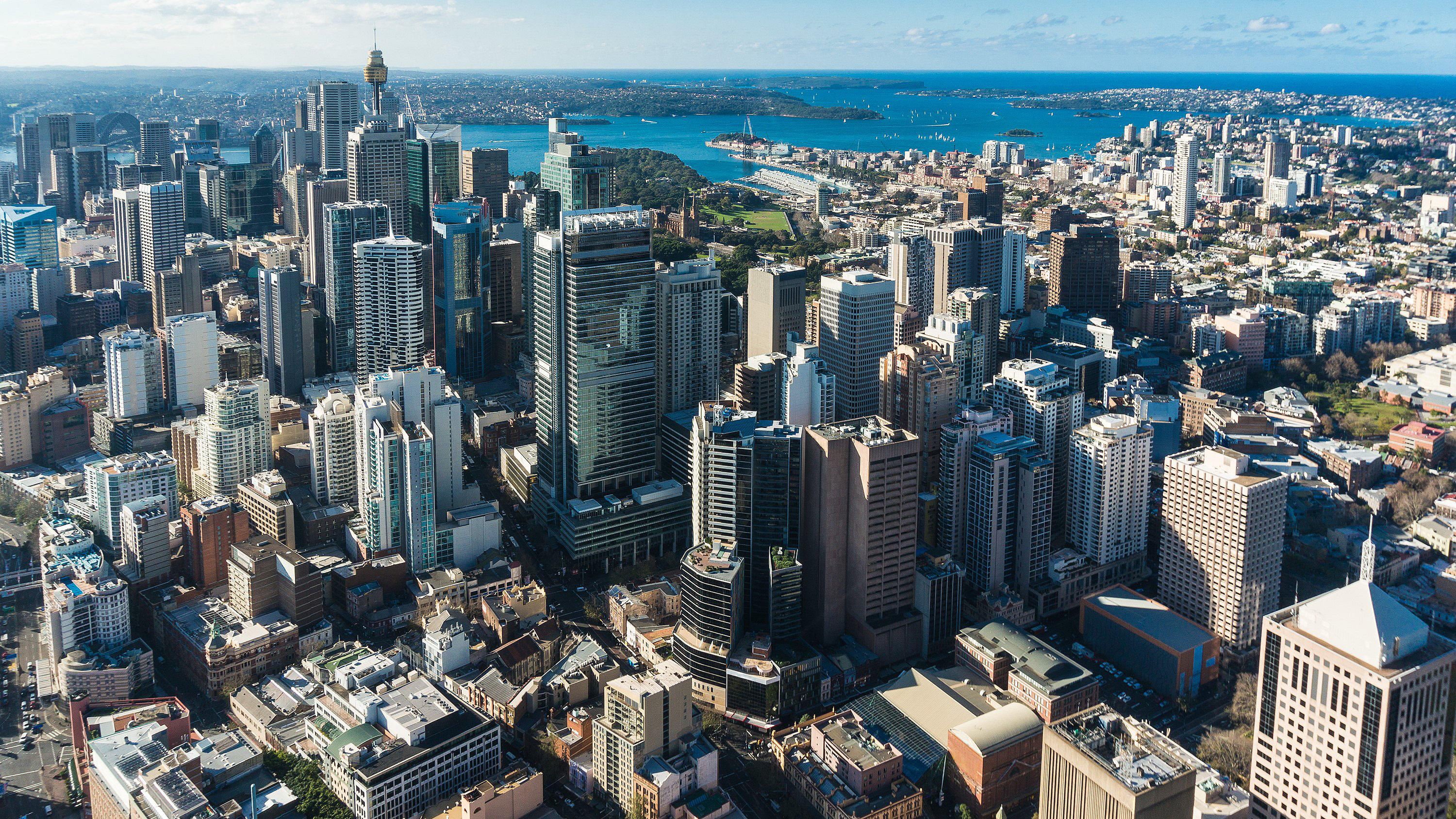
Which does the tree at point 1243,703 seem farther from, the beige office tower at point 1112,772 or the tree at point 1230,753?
the beige office tower at point 1112,772

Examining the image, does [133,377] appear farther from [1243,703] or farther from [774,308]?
[1243,703]

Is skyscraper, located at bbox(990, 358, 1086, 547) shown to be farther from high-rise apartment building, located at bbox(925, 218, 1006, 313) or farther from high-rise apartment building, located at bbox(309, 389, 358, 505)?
high-rise apartment building, located at bbox(309, 389, 358, 505)

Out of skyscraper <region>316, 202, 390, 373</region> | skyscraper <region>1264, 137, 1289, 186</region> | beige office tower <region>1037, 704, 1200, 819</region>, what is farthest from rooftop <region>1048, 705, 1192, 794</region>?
skyscraper <region>1264, 137, 1289, 186</region>

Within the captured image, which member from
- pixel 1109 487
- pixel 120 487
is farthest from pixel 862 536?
pixel 120 487

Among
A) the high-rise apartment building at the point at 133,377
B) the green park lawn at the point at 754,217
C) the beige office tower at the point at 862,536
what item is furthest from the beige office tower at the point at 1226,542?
the green park lawn at the point at 754,217

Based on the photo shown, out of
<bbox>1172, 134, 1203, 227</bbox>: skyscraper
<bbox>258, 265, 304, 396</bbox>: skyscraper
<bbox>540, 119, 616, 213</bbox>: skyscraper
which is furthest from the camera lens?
<bbox>1172, 134, 1203, 227</bbox>: skyscraper

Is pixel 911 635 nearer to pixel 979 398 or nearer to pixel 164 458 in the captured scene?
pixel 979 398

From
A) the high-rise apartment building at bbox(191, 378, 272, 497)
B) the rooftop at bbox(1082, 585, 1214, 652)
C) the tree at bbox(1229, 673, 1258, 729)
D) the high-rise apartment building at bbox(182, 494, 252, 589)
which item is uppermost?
the high-rise apartment building at bbox(191, 378, 272, 497)
